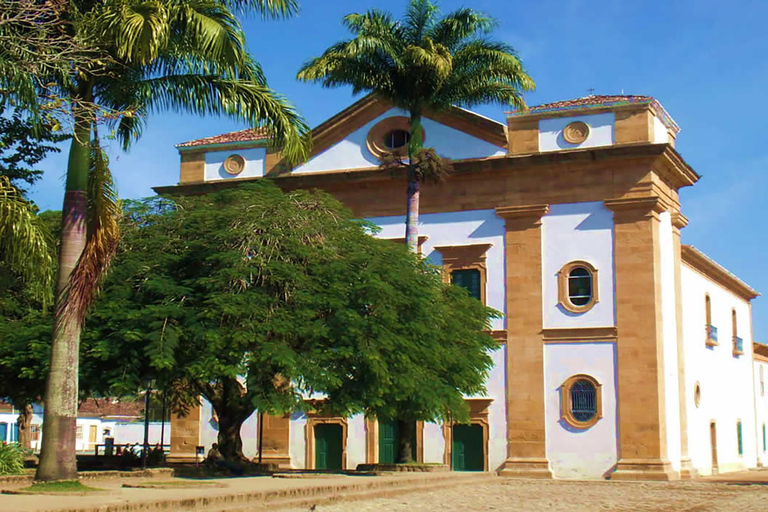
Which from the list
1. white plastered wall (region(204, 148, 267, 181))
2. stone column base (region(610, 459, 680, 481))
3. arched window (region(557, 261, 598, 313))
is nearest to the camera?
stone column base (region(610, 459, 680, 481))

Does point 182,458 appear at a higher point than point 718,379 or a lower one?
lower

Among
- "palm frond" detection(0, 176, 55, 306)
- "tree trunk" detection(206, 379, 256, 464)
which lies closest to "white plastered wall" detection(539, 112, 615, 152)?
"tree trunk" detection(206, 379, 256, 464)

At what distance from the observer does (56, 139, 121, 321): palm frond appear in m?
16.4

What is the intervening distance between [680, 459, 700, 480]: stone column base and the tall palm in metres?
18.2

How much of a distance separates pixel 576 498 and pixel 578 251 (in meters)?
11.5

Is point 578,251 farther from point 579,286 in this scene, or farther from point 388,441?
point 388,441

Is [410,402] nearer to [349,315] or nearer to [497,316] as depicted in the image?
[349,315]

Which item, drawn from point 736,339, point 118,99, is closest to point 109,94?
point 118,99

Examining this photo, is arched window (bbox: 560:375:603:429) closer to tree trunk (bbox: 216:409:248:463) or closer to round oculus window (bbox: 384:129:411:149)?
round oculus window (bbox: 384:129:411:149)

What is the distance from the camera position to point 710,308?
39.8m

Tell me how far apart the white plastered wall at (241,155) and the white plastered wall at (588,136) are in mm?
9863

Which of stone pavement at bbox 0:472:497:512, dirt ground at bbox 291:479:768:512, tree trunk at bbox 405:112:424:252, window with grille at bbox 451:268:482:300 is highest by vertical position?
tree trunk at bbox 405:112:424:252

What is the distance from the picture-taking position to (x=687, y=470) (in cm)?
3155

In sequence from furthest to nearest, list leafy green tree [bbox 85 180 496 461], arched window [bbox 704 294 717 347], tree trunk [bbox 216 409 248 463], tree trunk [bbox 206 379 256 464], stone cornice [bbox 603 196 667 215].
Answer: arched window [bbox 704 294 717 347] < stone cornice [bbox 603 196 667 215] < tree trunk [bbox 216 409 248 463] < tree trunk [bbox 206 379 256 464] < leafy green tree [bbox 85 180 496 461]
